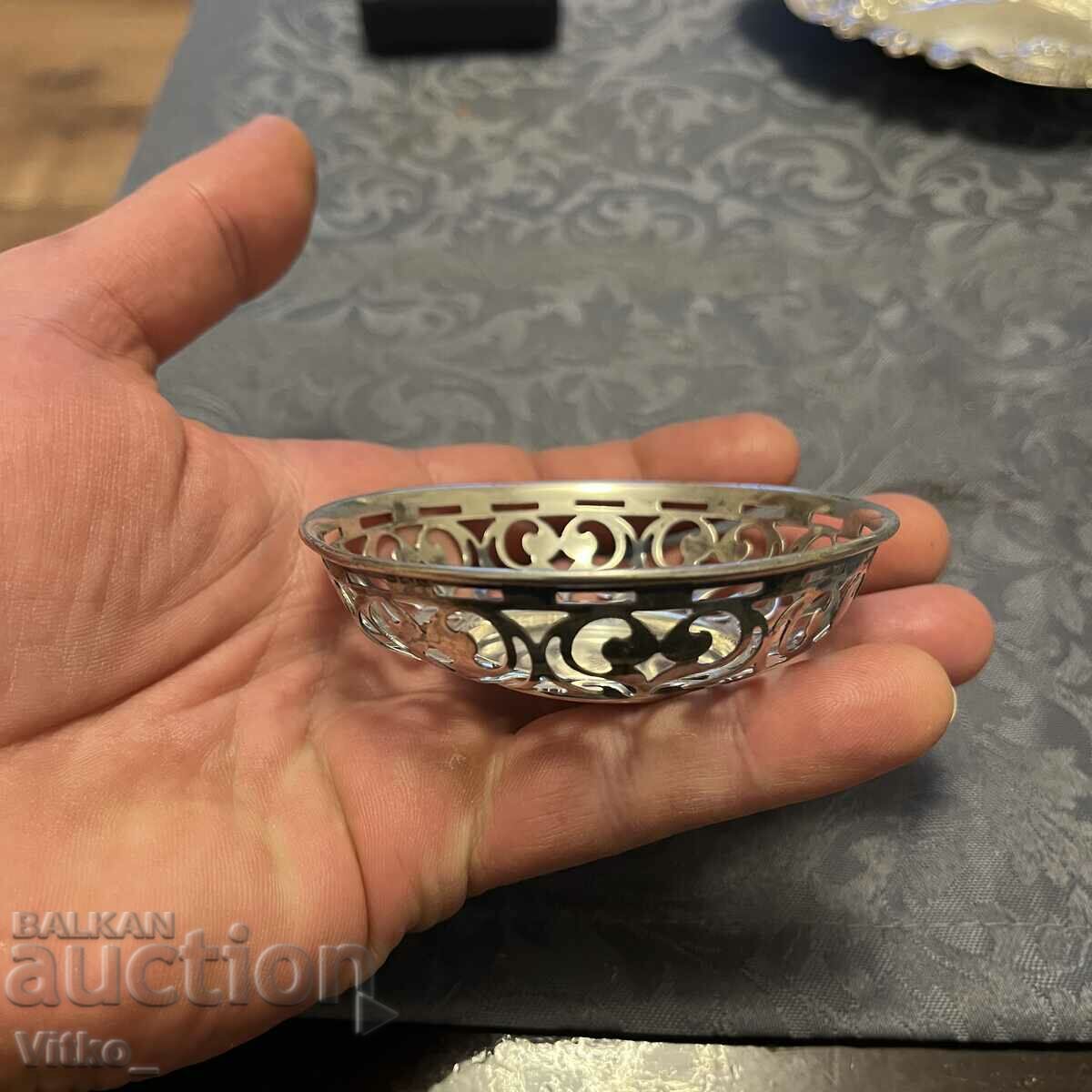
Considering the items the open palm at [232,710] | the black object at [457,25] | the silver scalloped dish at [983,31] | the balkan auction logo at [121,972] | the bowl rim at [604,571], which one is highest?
the silver scalloped dish at [983,31]

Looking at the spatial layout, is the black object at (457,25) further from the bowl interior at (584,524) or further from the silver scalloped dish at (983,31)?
the bowl interior at (584,524)

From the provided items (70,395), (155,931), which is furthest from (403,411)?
(155,931)

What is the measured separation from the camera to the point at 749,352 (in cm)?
94

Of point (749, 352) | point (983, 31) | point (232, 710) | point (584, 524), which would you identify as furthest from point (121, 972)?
point (983, 31)

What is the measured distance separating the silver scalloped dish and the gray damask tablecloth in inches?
2.3

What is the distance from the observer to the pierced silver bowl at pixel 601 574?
41cm

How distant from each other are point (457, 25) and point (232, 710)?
3.29ft

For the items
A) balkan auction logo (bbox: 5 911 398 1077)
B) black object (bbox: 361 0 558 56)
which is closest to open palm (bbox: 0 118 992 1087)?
balkan auction logo (bbox: 5 911 398 1077)

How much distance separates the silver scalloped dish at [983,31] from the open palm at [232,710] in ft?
2.22

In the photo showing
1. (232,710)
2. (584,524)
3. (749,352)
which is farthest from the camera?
(749,352)

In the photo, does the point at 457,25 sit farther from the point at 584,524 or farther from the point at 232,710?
the point at 232,710

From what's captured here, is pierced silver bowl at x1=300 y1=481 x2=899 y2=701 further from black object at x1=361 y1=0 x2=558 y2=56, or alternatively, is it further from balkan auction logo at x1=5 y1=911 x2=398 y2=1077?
black object at x1=361 y1=0 x2=558 y2=56

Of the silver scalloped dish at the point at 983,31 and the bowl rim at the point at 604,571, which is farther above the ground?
the silver scalloped dish at the point at 983,31

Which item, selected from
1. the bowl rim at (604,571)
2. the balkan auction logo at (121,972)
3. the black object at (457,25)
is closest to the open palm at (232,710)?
the balkan auction logo at (121,972)
